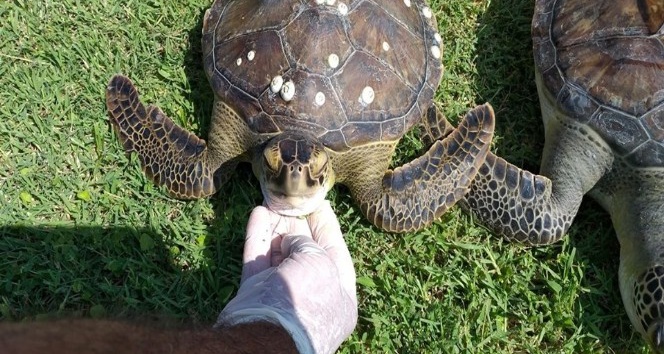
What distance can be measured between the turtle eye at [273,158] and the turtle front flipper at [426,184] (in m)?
0.58

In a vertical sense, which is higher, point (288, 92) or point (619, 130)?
point (288, 92)

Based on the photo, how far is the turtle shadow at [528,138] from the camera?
122 inches

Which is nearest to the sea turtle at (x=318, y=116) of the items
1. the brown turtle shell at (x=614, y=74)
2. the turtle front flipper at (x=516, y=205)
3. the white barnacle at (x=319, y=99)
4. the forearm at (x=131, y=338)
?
the white barnacle at (x=319, y=99)

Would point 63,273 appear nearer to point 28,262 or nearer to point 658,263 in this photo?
point 28,262

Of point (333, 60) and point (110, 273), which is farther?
point (110, 273)

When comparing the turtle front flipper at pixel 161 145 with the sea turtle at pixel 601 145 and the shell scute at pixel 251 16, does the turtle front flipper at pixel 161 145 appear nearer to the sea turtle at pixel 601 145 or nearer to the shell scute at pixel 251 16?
the shell scute at pixel 251 16

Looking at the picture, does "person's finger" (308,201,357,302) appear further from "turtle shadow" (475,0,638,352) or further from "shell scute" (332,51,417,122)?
"turtle shadow" (475,0,638,352)

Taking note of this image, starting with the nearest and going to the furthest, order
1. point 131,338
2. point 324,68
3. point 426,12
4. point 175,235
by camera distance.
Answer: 1. point 131,338
2. point 324,68
3. point 175,235
4. point 426,12

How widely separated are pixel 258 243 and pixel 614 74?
2.05m

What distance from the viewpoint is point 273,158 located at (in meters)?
2.67

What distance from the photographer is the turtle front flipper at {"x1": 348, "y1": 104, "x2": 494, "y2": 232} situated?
122 inches

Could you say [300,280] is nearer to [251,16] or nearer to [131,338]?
[131,338]

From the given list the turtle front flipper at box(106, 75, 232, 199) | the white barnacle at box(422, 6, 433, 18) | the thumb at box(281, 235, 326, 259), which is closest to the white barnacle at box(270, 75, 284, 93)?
the turtle front flipper at box(106, 75, 232, 199)

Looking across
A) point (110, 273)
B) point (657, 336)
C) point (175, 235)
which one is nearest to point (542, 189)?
point (657, 336)
